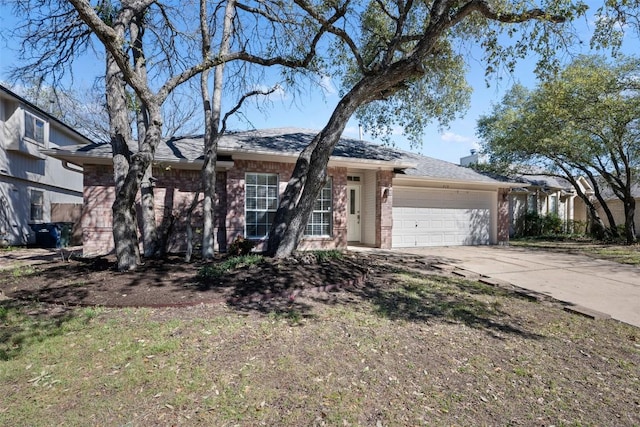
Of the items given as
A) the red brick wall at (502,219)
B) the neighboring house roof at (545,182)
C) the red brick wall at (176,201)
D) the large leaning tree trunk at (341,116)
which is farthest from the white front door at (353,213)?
the neighboring house roof at (545,182)

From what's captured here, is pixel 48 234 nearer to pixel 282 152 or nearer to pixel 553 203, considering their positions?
pixel 282 152

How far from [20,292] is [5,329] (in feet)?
5.42

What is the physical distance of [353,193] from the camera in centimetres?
1318

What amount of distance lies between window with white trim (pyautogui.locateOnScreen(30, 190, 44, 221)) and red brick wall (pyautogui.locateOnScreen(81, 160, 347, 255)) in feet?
28.1

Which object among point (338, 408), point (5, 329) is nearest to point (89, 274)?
point (5, 329)

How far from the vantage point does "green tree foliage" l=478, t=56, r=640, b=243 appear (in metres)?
13.0

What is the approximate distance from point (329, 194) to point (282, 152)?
2.36m

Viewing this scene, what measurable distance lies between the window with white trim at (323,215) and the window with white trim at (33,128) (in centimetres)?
1351

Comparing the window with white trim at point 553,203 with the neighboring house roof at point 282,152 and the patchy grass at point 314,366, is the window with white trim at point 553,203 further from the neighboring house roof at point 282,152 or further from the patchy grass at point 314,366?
the patchy grass at point 314,366

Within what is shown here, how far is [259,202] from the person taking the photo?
1099 centimetres

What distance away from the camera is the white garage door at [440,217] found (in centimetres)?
1341

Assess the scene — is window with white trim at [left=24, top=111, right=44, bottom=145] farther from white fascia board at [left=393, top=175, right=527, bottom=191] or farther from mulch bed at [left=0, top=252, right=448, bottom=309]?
white fascia board at [left=393, top=175, right=527, bottom=191]

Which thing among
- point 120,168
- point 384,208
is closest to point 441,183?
point 384,208

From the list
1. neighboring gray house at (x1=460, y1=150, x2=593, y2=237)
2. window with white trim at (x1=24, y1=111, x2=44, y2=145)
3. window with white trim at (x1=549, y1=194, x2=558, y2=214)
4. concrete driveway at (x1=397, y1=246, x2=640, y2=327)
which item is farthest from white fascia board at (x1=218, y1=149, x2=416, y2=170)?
window with white trim at (x1=549, y1=194, x2=558, y2=214)
